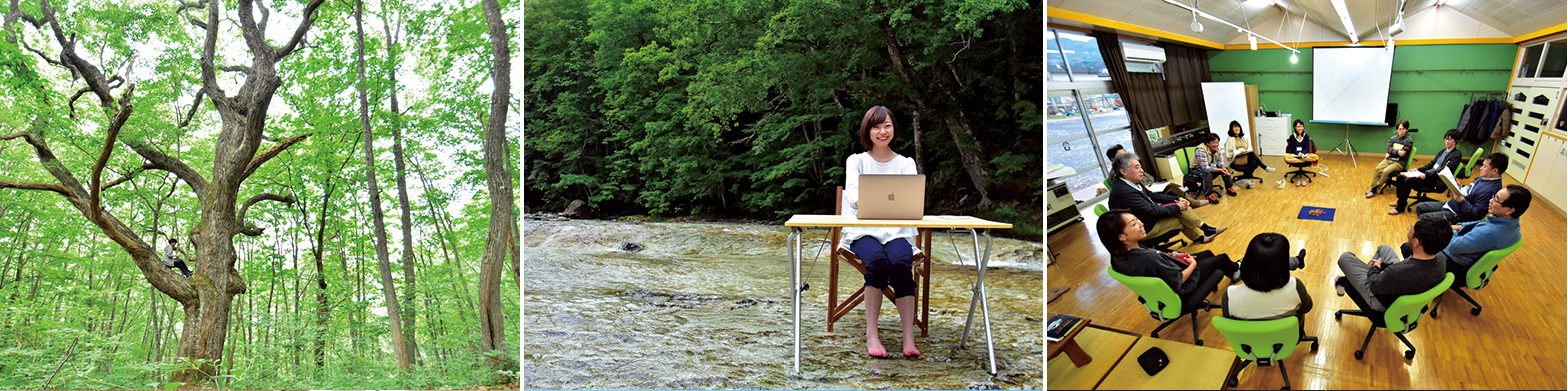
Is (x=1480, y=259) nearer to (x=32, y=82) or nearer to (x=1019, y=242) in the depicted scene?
→ (x=1019, y=242)

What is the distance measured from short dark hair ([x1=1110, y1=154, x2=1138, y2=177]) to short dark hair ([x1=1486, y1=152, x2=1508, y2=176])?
39.4 inches

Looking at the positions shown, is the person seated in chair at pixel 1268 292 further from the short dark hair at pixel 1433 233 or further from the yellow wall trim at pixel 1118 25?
the yellow wall trim at pixel 1118 25

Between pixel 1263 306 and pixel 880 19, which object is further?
pixel 880 19

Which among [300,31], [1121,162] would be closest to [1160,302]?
[1121,162]

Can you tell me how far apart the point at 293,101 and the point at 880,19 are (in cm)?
456

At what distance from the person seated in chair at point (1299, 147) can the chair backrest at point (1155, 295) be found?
0.64m

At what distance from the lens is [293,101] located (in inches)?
231

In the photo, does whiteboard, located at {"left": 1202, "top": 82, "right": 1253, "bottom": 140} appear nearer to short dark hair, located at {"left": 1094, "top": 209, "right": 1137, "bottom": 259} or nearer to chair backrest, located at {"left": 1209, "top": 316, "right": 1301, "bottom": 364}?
short dark hair, located at {"left": 1094, "top": 209, "right": 1137, "bottom": 259}

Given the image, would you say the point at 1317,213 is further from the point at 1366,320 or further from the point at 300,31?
the point at 300,31

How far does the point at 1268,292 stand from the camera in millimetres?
2311

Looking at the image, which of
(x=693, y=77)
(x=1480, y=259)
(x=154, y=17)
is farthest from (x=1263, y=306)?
(x=154, y=17)

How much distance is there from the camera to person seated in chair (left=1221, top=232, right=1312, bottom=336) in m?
2.30

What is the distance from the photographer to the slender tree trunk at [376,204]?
567cm

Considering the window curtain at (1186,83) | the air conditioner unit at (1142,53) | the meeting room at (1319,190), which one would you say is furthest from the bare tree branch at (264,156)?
the window curtain at (1186,83)
